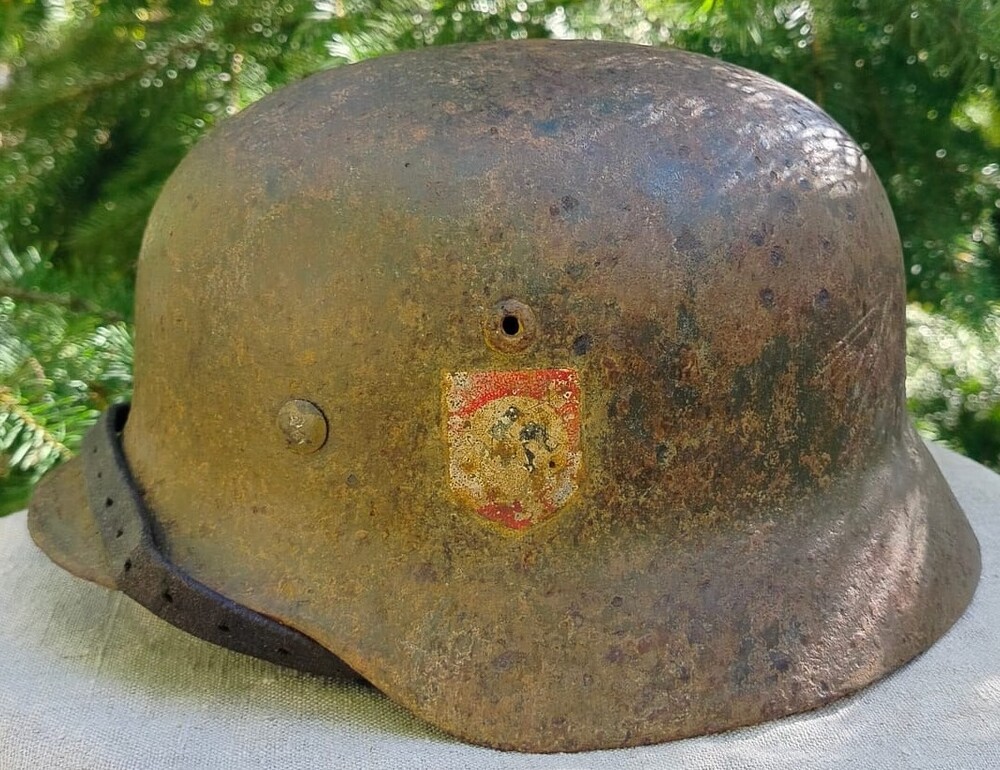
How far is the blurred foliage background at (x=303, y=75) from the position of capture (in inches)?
75.6

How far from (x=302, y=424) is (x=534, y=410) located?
0.92 ft

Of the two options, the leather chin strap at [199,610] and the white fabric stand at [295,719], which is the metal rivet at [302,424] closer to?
the leather chin strap at [199,610]

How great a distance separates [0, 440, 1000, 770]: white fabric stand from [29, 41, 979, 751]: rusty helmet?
31mm

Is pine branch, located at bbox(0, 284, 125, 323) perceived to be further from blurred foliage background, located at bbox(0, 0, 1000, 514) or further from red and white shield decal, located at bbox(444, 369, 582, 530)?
red and white shield decal, located at bbox(444, 369, 582, 530)

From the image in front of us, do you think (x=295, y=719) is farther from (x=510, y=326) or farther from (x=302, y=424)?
(x=510, y=326)

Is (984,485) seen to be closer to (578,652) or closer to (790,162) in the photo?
(790,162)

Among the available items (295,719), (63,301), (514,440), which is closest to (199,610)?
(295,719)

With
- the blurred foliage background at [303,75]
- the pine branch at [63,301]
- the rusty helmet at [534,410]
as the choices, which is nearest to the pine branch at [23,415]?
the blurred foliage background at [303,75]

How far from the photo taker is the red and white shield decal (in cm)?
113

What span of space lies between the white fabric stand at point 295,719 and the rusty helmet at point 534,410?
31mm

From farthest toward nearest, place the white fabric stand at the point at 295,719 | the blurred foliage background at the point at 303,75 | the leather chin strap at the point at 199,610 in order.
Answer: the blurred foliage background at the point at 303,75 → the leather chin strap at the point at 199,610 → the white fabric stand at the point at 295,719

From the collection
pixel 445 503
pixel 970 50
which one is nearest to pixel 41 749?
pixel 445 503

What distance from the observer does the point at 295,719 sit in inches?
45.5

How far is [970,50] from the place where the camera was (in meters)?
1.86
